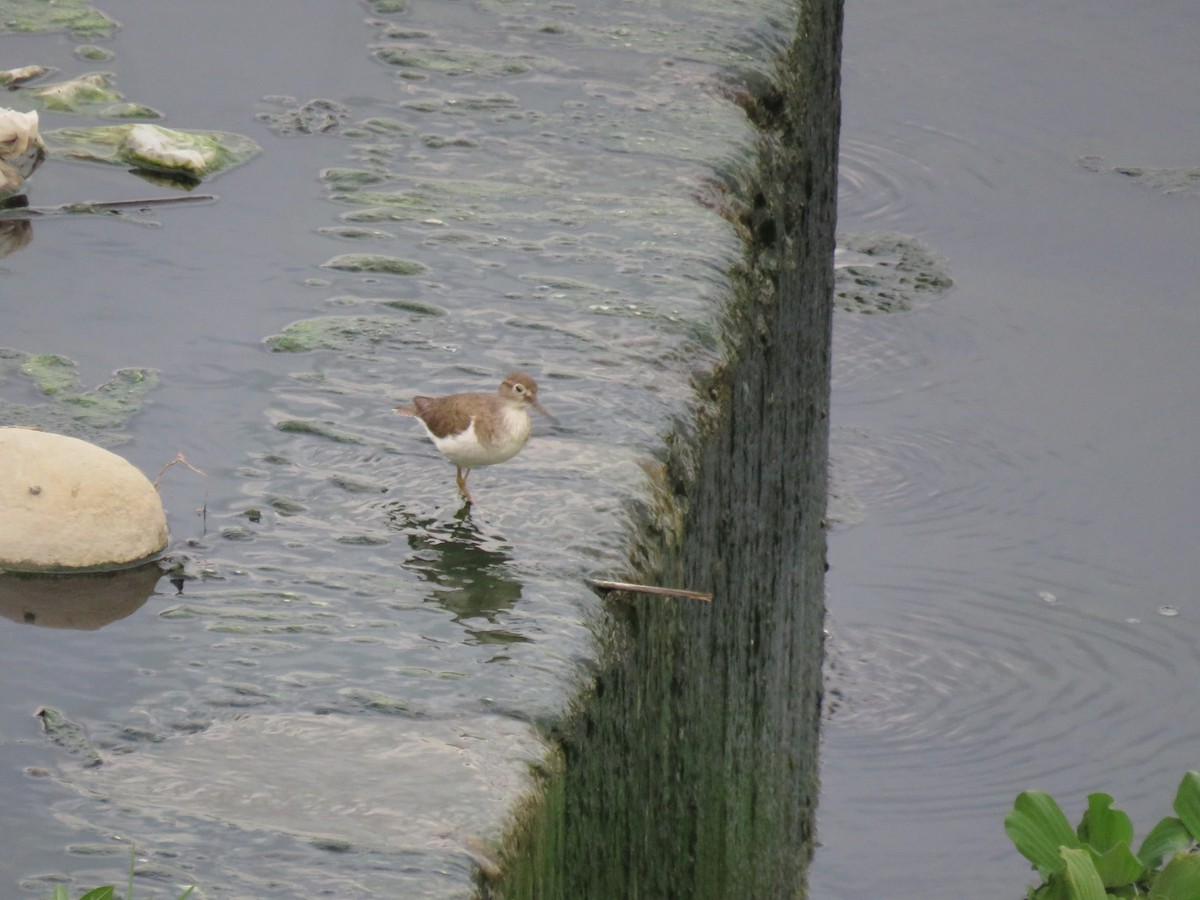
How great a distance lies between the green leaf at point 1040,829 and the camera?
16.9 feet

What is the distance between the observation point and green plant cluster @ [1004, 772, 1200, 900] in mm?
4922

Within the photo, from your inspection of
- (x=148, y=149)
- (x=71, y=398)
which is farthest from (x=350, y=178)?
(x=71, y=398)

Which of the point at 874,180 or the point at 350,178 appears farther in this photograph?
the point at 874,180

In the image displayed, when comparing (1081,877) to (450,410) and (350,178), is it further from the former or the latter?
(350,178)

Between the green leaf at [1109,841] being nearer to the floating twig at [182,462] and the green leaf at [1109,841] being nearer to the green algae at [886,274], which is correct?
the floating twig at [182,462]

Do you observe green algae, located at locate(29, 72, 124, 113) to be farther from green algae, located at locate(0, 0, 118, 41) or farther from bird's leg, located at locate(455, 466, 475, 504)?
bird's leg, located at locate(455, 466, 475, 504)

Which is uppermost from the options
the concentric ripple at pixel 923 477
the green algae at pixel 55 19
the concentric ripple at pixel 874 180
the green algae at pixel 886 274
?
the green algae at pixel 55 19

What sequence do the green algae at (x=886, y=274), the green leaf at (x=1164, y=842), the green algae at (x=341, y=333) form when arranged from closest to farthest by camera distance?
the green algae at (x=341, y=333) < the green leaf at (x=1164, y=842) < the green algae at (x=886, y=274)

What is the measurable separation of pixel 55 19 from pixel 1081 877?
496 centimetres

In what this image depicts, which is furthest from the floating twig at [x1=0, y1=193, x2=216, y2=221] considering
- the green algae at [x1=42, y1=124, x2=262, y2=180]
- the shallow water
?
the shallow water

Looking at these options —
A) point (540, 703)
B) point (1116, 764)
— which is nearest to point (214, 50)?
point (540, 703)

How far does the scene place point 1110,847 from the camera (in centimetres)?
516

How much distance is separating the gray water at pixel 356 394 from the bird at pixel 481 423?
0.16 meters

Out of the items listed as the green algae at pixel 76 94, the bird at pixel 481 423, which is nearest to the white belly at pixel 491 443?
the bird at pixel 481 423
